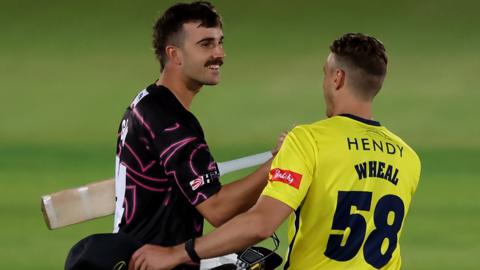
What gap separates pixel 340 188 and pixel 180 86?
895 millimetres

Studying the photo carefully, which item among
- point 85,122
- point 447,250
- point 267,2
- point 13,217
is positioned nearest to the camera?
point 447,250

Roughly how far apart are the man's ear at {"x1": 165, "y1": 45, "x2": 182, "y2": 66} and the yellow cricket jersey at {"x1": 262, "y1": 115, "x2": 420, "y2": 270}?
777 mm

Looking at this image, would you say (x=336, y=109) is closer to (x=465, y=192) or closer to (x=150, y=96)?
(x=150, y=96)

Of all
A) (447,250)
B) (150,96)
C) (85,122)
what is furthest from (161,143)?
(85,122)

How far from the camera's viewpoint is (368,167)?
4344 millimetres

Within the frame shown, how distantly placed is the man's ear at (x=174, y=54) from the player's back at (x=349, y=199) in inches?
30.9

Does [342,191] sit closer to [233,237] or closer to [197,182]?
[233,237]

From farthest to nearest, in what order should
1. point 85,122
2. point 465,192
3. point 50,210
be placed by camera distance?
1. point 85,122
2. point 465,192
3. point 50,210

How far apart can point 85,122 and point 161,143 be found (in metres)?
6.19

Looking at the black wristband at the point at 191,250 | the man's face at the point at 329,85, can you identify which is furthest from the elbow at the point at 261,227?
the man's face at the point at 329,85

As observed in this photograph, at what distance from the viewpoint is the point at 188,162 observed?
463cm

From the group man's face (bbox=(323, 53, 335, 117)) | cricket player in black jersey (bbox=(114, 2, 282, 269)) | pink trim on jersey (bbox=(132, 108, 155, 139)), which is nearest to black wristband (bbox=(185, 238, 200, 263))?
cricket player in black jersey (bbox=(114, 2, 282, 269))

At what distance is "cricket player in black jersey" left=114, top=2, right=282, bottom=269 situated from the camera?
462cm

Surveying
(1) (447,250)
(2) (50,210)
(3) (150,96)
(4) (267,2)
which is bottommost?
(1) (447,250)
